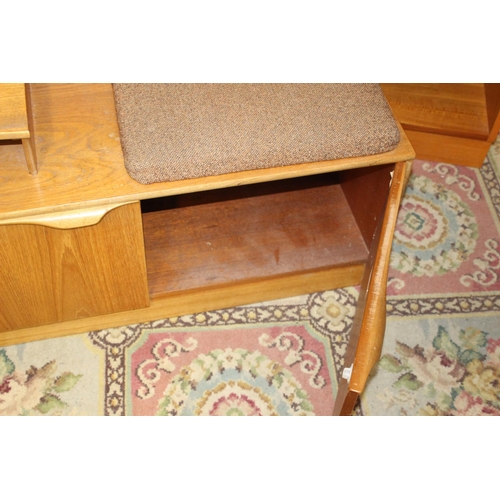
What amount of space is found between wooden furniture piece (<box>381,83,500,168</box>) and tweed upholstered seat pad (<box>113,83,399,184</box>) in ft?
1.34

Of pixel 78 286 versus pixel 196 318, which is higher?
pixel 78 286

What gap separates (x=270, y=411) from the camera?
1039 mm

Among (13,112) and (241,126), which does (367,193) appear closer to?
A: (241,126)

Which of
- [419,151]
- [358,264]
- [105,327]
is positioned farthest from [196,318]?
[419,151]

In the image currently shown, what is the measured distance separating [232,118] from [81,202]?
254mm

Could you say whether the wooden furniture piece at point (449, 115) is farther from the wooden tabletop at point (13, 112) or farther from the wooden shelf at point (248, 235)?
the wooden tabletop at point (13, 112)

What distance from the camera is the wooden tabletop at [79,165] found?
819 mm

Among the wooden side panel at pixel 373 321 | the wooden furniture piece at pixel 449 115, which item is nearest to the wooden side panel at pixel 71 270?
the wooden side panel at pixel 373 321

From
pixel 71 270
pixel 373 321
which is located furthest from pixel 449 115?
pixel 71 270

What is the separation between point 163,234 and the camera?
3.69 feet

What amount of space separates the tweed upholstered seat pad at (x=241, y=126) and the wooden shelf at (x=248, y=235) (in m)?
0.25

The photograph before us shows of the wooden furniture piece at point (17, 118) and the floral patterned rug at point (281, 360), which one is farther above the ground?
the wooden furniture piece at point (17, 118)

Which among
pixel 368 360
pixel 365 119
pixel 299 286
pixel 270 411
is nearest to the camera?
pixel 368 360
